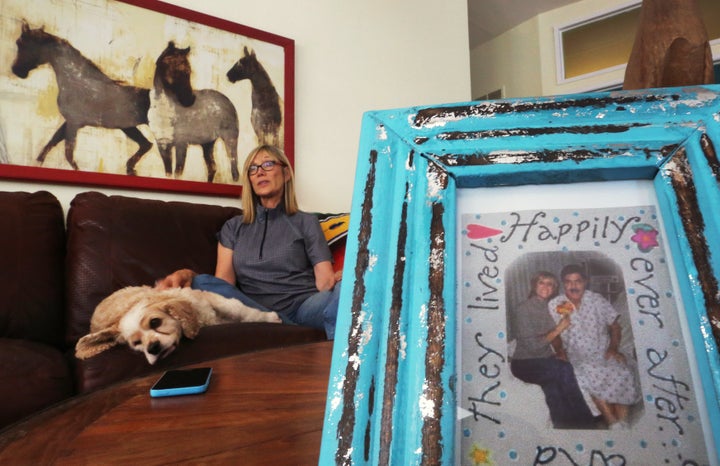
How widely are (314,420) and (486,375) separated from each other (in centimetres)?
24

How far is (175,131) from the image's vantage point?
7.14ft

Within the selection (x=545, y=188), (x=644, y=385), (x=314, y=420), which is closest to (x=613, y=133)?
(x=545, y=188)

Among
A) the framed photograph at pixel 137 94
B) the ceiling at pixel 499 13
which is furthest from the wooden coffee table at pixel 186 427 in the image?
the ceiling at pixel 499 13

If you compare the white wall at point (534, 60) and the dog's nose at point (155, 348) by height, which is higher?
the white wall at point (534, 60)

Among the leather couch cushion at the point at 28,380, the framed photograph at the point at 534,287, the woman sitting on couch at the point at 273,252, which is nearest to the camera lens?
the framed photograph at the point at 534,287

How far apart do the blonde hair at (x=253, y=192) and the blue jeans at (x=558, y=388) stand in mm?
1934

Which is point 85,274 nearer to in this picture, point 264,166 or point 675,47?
point 264,166

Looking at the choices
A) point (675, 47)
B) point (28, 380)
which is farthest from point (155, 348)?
point (675, 47)

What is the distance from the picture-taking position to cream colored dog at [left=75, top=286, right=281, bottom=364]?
3.86 feet

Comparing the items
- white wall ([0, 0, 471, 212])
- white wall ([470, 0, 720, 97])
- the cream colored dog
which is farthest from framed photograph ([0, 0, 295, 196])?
white wall ([470, 0, 720, 97])

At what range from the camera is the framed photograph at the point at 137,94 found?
1.86 m

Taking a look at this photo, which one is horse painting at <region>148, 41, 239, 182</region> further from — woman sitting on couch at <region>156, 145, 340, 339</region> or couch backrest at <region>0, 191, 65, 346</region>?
couch backrest at <region>0, 191, 65, 346</region>

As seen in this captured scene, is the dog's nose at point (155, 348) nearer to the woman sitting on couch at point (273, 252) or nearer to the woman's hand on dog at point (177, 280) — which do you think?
the woman's hand on dog at point (177, 280)

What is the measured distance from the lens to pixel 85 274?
1672 mm
